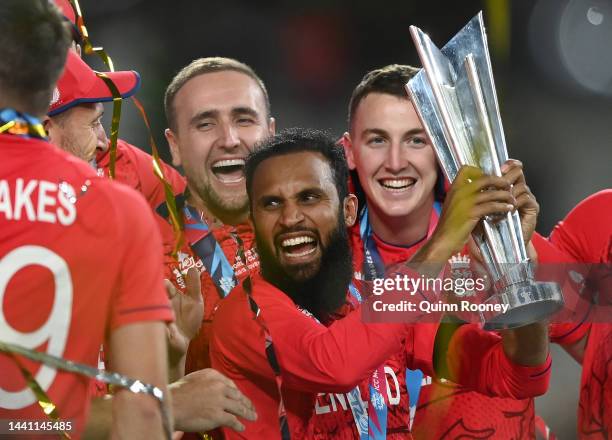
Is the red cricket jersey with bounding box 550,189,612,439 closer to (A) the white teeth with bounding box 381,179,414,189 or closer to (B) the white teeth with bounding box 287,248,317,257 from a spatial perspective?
(A) the white teeth with bounding box 381,179,414,189

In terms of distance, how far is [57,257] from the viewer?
1.88 m

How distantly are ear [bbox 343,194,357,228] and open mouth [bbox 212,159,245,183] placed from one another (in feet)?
2.48

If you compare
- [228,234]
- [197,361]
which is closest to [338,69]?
[228,234]

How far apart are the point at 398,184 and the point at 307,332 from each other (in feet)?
3.20

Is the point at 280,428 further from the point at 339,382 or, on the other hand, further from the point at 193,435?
the point at 193,435

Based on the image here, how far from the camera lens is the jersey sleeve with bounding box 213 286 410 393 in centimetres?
255

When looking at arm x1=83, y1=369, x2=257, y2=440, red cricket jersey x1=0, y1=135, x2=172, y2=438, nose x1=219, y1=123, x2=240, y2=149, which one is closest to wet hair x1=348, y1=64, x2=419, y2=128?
nose x1=219, y1=123, x2=240, y2=149

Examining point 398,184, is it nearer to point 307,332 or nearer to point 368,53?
point 307,332

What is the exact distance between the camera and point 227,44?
22.6ft

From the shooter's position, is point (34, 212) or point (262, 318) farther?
point (262, 318)

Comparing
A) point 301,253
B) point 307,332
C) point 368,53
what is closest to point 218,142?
point 301,253

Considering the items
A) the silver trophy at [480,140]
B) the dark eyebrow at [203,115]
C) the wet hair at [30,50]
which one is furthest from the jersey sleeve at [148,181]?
the wet hair at [30,50]

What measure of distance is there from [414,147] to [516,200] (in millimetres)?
911

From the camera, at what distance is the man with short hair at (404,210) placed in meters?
3.34
